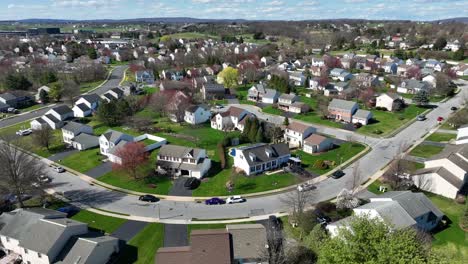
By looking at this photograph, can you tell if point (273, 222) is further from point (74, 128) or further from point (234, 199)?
point (74, 128)

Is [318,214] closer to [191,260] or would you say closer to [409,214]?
[409,214]

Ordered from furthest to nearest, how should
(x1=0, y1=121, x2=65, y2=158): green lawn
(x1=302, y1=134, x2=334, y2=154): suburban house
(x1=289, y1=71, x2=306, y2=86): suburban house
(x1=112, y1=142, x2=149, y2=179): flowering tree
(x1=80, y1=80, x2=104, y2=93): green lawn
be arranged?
(x1=289, y1=71, x2=306, y2=86): suburban house, (x1=80, y1=80, x2=104, y2=93): green lawn, (x1=0, y1=121, x2=65, y2=158): green lawn, (x1=302, y1=134, x2=334, y2=154): suburban house, (x1=112, y1=142, x2=149, y2=179): flowering tree

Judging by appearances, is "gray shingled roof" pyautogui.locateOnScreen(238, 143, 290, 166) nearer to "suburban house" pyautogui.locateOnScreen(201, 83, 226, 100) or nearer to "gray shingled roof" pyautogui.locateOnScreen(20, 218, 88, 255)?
"gray shingled roof" pyautogui.locateOnScreen(20, 218, 88, 255)

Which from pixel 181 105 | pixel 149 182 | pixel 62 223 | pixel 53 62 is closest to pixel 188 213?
pixel 149 182

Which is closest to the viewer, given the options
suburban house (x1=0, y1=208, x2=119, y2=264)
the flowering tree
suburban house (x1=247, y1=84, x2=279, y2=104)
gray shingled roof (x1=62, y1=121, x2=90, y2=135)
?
suburban house (x1=0, y1=208, x2=119, y2=264)

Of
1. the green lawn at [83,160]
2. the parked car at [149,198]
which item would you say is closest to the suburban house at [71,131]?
the green lawn at [83,160]

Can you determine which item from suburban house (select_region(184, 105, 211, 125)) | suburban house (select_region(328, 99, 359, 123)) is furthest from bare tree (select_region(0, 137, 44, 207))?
suburban house (select_region(328, 99, 359, 123))

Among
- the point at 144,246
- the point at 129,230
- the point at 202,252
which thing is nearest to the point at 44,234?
the point at 129,230
